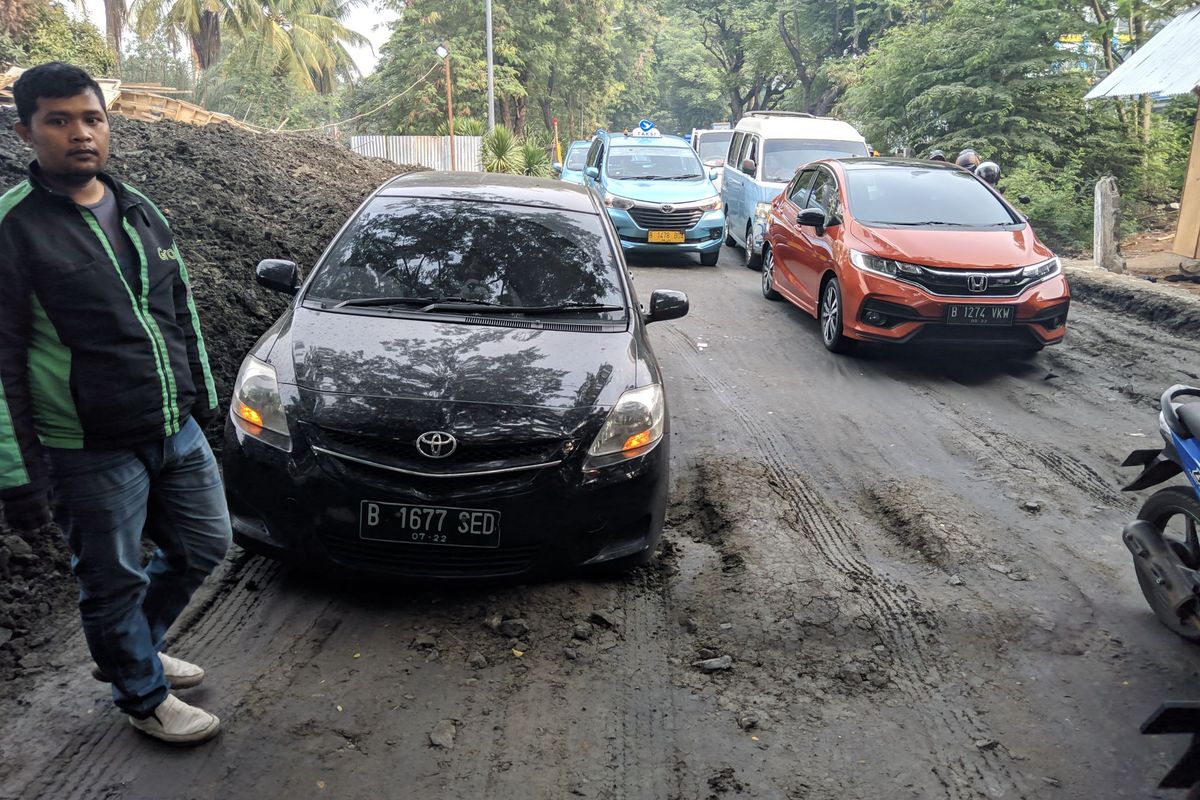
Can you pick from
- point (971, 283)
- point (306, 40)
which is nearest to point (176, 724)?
point (971, 283)

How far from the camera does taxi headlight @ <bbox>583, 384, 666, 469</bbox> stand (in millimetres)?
3990

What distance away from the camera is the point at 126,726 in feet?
10.6

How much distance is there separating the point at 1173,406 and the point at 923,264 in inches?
175

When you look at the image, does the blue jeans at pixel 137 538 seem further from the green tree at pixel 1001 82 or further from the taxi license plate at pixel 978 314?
the green tree at pixel 1001 82

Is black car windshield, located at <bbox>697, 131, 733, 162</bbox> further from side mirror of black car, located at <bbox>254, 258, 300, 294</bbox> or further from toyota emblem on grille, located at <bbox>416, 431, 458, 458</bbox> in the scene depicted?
toyota emblem on grille, located at <bbox>416, 431, 458, 458</bbox>

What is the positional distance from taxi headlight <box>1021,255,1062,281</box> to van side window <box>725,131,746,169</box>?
8217 millimetres

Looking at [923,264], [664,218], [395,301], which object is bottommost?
[664,218]

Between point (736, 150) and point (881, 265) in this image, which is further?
point (736, 150)

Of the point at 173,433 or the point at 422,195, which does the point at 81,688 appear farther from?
the point at 422,195

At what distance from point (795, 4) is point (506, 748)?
42122 millimetres

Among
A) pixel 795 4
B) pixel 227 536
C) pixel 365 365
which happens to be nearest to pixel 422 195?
pixel 365 365

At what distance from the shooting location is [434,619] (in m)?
3.97

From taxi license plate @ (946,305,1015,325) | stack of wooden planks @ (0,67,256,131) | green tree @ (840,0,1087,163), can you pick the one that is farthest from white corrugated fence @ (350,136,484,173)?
taxi license plate @ (946,305,1015,325)

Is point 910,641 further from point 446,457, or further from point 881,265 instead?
point 881,265
